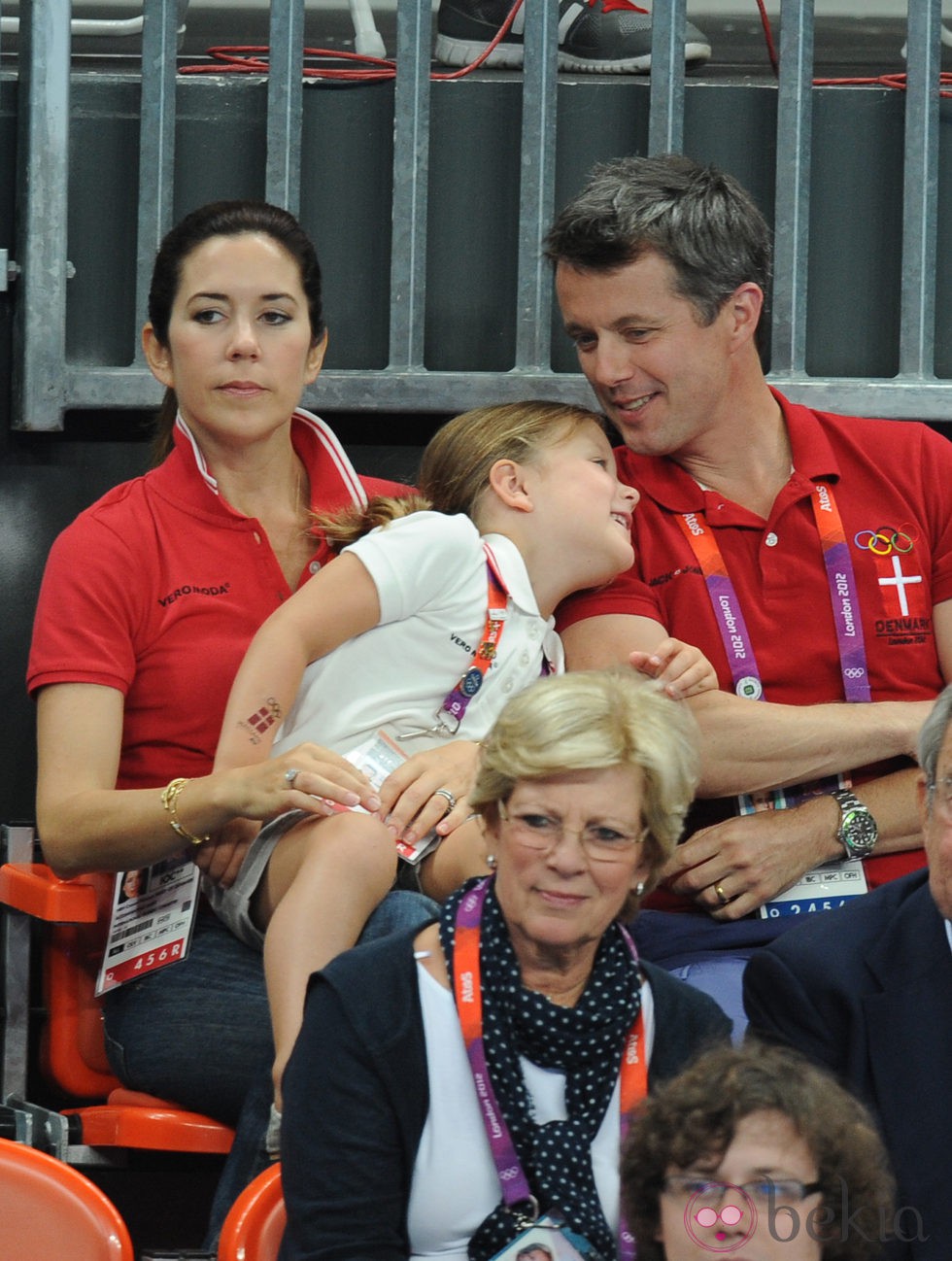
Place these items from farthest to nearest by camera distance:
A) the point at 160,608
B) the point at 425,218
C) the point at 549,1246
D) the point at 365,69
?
the point at 365,69, the point at 425,218, the point at 160,608, the point at 549,1246

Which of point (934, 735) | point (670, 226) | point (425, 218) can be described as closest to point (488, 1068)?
point (934, 735)

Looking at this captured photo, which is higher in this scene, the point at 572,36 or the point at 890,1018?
the point at 572,36

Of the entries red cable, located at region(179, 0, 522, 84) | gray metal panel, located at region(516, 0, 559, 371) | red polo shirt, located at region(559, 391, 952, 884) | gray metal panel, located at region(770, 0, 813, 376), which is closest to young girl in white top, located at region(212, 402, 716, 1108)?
red polo shirt, located at region(559, 391, 952, 884)

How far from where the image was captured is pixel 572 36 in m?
3.40

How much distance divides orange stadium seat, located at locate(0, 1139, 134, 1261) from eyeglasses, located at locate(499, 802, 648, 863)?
0.59 m

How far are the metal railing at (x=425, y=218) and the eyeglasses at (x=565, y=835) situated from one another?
143 centimetres

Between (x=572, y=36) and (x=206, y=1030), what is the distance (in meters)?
2.05

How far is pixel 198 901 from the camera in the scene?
2.51 metres

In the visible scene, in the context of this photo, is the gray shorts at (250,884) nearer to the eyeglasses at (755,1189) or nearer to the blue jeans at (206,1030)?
the blue jeans at (206,1030)

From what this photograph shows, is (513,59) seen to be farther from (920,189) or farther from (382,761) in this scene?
(382,761)

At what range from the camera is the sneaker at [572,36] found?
132 inches

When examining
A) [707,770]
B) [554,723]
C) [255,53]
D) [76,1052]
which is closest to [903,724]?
[707,770]

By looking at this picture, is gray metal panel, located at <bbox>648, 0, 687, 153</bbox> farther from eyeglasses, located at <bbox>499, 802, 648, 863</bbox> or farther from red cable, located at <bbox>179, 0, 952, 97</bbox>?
eyeglasses, located at <bbox>499, 802, 648, 863</bbox>

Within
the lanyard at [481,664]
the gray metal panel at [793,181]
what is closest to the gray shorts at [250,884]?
the lanyard at [481,664]
